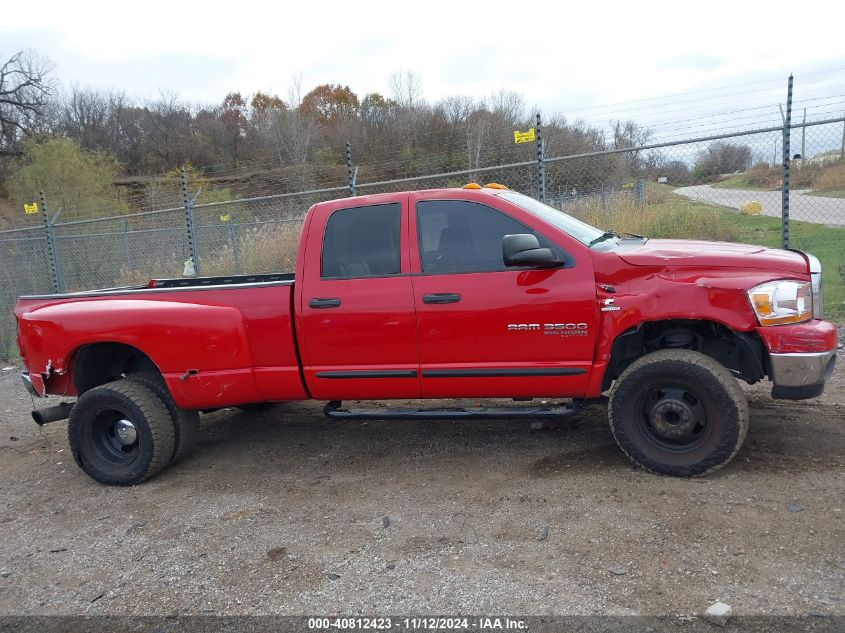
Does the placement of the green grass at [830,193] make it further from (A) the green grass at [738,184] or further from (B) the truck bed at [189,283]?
(B) the truck bed at [189,283]

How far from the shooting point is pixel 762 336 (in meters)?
3.77

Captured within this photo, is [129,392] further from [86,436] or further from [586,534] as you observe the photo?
[586,534]

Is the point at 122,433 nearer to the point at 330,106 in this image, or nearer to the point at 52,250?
the point at 52,250

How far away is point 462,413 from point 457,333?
55 centimetres

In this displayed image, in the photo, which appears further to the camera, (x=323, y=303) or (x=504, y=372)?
(x=323, y=303)

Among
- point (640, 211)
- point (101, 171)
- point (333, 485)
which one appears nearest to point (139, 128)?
point (101, 171)

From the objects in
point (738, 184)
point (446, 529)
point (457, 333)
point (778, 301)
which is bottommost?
point (446, 529)

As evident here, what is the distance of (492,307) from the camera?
163 inches

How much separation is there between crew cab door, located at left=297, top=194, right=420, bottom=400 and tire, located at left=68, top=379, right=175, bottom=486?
115 cm

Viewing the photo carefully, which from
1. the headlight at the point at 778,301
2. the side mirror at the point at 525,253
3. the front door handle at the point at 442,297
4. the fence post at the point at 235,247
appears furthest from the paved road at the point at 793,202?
the fence post at the point at 235,247

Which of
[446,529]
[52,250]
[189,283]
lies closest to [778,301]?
Result: [446,529]

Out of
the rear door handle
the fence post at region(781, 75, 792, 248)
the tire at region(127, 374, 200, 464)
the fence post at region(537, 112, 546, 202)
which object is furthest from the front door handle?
the fence post at region(781, 75, 792, 248)

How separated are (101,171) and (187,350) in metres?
26.8

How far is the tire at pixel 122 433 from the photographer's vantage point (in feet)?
15.2
